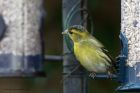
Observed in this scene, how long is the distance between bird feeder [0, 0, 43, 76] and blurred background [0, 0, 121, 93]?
1.44 m

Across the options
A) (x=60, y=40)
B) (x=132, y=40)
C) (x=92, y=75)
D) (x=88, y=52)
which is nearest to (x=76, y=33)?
(x=88, y=52)

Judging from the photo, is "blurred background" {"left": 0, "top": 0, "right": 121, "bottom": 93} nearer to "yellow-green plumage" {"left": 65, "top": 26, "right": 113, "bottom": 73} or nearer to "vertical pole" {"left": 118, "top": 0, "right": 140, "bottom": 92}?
"yellow-green plumage" {"left": 65, "top": 26, "right": 113, "bottom": 73}

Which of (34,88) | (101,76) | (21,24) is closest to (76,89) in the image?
(101,76)

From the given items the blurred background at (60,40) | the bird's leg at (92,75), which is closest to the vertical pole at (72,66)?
the bird's leg at (92,75)

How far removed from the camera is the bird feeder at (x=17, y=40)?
10242 millimetres

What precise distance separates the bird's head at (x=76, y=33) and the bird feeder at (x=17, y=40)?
506 mm

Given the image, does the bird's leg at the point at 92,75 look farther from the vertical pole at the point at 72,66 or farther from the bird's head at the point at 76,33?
the bird's head at the point at 76,33

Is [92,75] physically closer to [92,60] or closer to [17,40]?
[92,60]

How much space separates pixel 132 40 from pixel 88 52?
44cm

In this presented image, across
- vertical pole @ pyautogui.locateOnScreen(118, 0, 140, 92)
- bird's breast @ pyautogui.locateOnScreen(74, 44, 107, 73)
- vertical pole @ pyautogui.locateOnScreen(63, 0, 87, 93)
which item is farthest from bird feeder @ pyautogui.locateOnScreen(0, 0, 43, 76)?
vertical pole @ pyautogui.locateOnScreen(118, 0, 140, 92)

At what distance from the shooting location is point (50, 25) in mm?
12094

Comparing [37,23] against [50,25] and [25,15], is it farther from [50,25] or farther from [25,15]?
[50,25]

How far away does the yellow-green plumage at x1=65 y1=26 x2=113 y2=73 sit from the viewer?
9.74 metres

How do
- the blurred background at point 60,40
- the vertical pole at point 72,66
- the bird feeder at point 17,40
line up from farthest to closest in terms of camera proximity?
the blurred background at point 60,40
the bird feeder at point 17,40
the vertical pole at point 72,66
